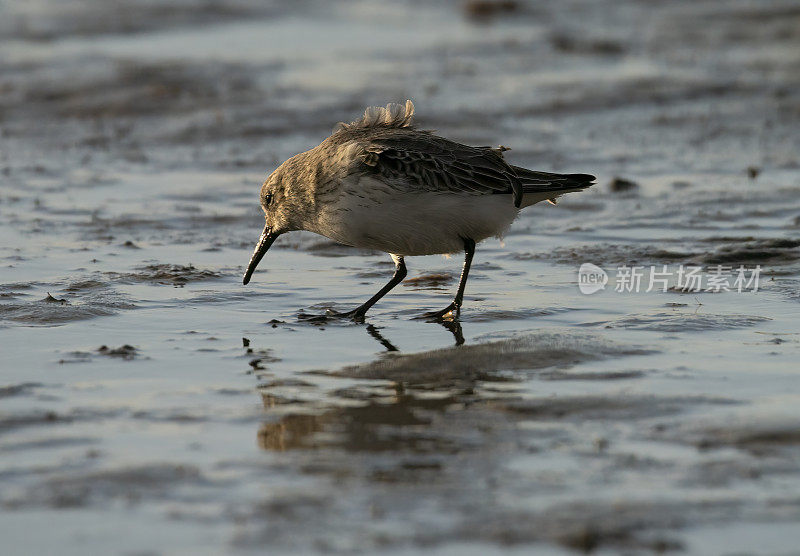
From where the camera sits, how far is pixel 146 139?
14125 millimetres

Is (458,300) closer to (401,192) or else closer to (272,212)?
(401,192)

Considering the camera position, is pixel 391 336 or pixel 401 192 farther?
pixel 401 192

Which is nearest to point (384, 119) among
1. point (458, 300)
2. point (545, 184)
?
point (545, 184)

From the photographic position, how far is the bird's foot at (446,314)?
7.75 meters

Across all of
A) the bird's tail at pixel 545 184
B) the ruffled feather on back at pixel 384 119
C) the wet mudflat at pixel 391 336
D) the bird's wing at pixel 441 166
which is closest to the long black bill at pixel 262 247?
the wet mudflat at pixel 391 336

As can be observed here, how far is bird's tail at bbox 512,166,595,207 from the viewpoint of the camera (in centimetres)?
806

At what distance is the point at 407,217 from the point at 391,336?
750mm

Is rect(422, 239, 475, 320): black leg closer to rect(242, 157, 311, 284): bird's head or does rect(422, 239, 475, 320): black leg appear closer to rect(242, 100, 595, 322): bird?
rect(242, 100, 595, 322): bird

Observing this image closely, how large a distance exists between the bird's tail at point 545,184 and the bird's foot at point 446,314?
898 mm

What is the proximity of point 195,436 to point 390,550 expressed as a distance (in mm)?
1507

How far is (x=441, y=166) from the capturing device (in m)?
7.70

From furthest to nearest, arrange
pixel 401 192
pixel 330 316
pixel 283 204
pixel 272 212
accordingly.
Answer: pixel 272 212 → pixel 283 204 → pixel 330 316 → pixel 401 192

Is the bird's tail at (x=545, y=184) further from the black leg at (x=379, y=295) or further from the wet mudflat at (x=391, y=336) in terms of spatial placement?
the black leg at (x=379, y=295)

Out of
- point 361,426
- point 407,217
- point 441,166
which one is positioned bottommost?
point 361,426
